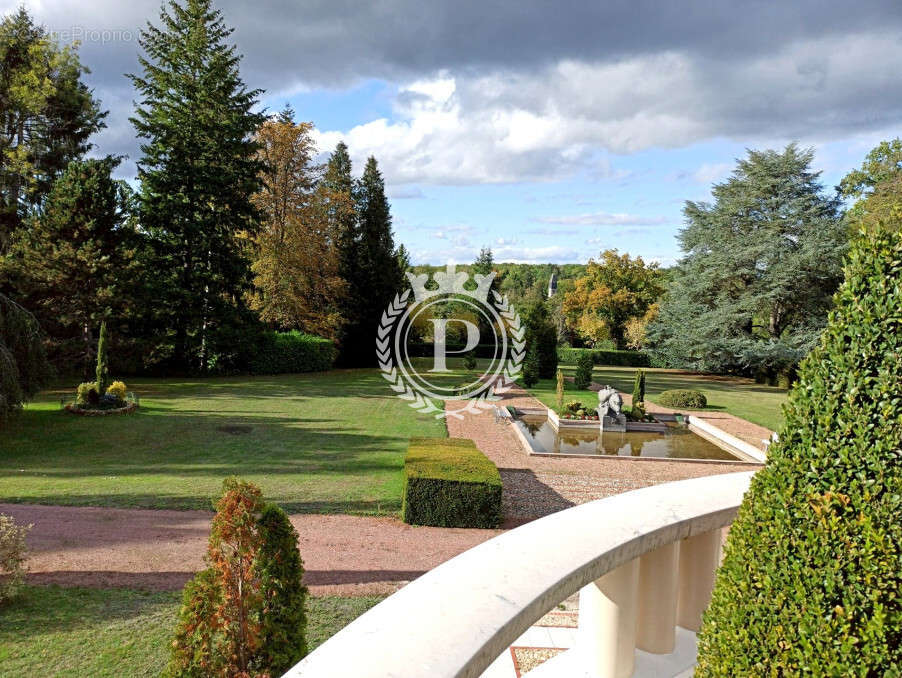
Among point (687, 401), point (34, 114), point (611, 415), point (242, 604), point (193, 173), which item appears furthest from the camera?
point (193, 173)

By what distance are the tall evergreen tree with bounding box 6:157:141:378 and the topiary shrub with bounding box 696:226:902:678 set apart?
74.4ft

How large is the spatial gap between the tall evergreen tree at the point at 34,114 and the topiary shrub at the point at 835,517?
88.0 feet

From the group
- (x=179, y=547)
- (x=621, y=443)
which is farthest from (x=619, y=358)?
(x=179, y=547)

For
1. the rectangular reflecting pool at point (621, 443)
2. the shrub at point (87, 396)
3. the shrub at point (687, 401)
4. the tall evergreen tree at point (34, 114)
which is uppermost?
the tall evergreen tree at point (34, 114)

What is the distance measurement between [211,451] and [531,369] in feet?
51.7

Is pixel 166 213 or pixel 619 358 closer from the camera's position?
pixel 166 213

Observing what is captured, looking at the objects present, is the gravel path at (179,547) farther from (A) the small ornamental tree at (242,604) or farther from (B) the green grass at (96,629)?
(A) the small ornamental tree at (242,604)

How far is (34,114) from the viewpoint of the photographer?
79.5 ft

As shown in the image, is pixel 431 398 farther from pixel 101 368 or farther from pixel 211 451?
pixel 101 368

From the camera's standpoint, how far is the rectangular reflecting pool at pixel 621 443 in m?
14.5

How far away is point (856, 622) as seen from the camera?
159cm

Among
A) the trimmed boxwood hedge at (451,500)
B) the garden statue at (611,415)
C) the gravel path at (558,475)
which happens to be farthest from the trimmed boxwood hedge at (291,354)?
the trimmed boxwood hedge at (451,500)

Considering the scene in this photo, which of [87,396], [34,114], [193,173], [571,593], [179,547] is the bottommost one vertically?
[179,547]

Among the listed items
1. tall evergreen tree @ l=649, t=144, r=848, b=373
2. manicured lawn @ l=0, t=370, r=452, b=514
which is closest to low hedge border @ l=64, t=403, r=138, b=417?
manicured lawn @ l=0, t=370, r=452, b=514
